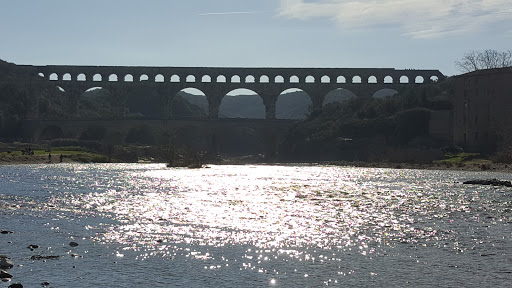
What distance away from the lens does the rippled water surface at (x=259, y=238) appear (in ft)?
64.2

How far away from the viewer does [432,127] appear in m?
107

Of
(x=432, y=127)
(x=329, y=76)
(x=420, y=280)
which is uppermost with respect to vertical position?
(x=329, y=76)

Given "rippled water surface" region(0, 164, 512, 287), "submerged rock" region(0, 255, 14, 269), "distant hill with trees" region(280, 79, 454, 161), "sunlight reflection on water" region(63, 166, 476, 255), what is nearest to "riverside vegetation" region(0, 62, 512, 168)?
"distant hill with trees" region(280, 79, 454, 161)

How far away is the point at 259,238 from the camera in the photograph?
26250mm

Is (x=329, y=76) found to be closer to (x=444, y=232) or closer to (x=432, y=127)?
(x=432, y=127)

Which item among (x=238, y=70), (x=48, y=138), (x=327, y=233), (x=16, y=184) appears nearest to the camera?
(x=327, y=233)

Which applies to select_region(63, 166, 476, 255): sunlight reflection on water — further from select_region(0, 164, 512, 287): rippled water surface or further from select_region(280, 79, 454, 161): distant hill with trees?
select_region(280, 79, 454, 161): distant hill with trees

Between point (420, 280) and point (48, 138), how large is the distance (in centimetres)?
12646

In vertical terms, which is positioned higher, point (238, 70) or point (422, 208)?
point (238, 70)

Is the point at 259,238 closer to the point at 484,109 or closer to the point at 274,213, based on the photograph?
the point at 274,213

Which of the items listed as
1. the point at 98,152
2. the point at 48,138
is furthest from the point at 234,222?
the point at 48,138

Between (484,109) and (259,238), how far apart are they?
75008 mm

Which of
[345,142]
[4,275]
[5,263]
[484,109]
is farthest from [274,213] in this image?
[345,142]

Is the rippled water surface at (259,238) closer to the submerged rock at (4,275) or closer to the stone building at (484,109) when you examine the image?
the submerged rock at (4,275)
